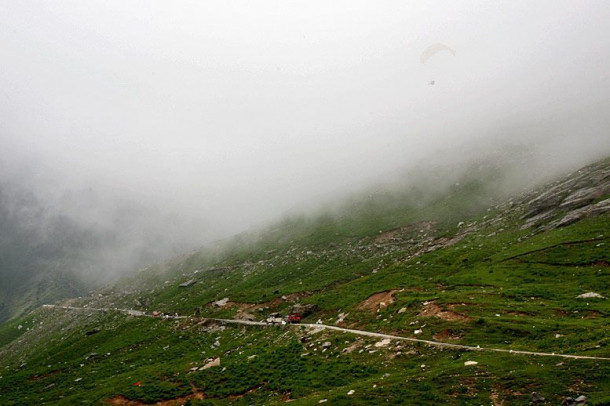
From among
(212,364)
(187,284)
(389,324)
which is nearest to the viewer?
(389,324)

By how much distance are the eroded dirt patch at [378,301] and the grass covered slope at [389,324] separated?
381 millimetres

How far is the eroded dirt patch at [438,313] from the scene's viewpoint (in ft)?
113

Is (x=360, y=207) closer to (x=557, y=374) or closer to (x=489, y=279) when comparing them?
(x=489, y=279)

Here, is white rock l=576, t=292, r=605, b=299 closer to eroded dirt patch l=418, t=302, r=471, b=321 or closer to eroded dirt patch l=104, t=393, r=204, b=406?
eroded dirt patch l=418, t=302, r=471, b=321

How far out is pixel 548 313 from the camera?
3209 cm

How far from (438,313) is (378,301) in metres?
14.5

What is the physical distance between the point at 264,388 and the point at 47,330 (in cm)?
11543

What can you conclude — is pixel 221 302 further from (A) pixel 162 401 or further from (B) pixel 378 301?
(A) pixel 162 401

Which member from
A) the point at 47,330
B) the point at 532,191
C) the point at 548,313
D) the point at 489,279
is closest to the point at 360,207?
the point at 532,191

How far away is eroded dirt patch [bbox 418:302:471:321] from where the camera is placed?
34.4m

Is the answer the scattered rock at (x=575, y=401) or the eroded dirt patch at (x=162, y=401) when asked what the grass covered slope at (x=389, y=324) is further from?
the scattered rock at (x=575, y=401)

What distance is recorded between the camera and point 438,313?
36.9 metres

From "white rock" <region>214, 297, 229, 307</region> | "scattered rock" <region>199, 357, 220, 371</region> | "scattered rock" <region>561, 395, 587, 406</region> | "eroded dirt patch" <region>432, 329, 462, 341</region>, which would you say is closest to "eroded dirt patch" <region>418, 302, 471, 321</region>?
"eroded dirt patch" <region>432, 329, 462, 341</region>

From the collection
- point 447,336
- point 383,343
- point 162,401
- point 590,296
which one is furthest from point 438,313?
point 162,401
